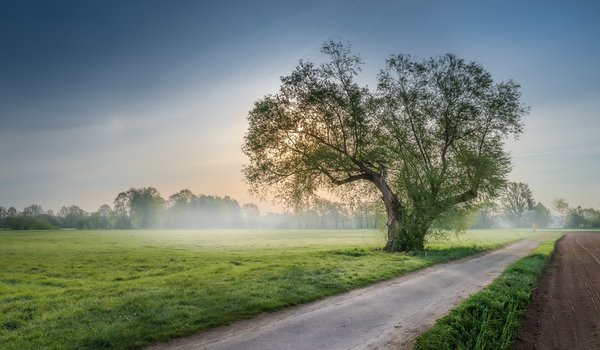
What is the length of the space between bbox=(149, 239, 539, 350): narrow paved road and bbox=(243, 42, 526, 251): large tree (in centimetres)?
1900

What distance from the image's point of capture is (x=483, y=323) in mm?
11383

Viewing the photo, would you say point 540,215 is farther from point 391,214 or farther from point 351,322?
point 351,322

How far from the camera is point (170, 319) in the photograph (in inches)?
472

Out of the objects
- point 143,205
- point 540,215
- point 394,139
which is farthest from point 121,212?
point 540,215

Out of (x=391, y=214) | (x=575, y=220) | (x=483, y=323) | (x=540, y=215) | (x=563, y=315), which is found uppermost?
(x=540, y=215)

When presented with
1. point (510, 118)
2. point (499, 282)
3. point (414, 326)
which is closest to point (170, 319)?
point (414, 326)

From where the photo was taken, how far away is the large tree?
118ft

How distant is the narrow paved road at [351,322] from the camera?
988cm

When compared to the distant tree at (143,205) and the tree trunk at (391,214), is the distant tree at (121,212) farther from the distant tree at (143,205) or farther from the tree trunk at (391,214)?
the tree trunk at (391,214)

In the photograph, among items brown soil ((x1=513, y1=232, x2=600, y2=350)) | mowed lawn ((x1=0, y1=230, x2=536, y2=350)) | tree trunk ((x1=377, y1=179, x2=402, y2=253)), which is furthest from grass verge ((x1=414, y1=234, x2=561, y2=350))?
tree trunk ((x1=377, y1=179, x2=402, y2=253))

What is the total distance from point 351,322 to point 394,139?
29466mm

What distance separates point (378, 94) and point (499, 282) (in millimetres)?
24577

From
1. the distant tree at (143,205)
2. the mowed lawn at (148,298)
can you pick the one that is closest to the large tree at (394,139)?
the mowed lawn at (148,298)

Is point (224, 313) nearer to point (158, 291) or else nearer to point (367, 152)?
point (158, 291)
